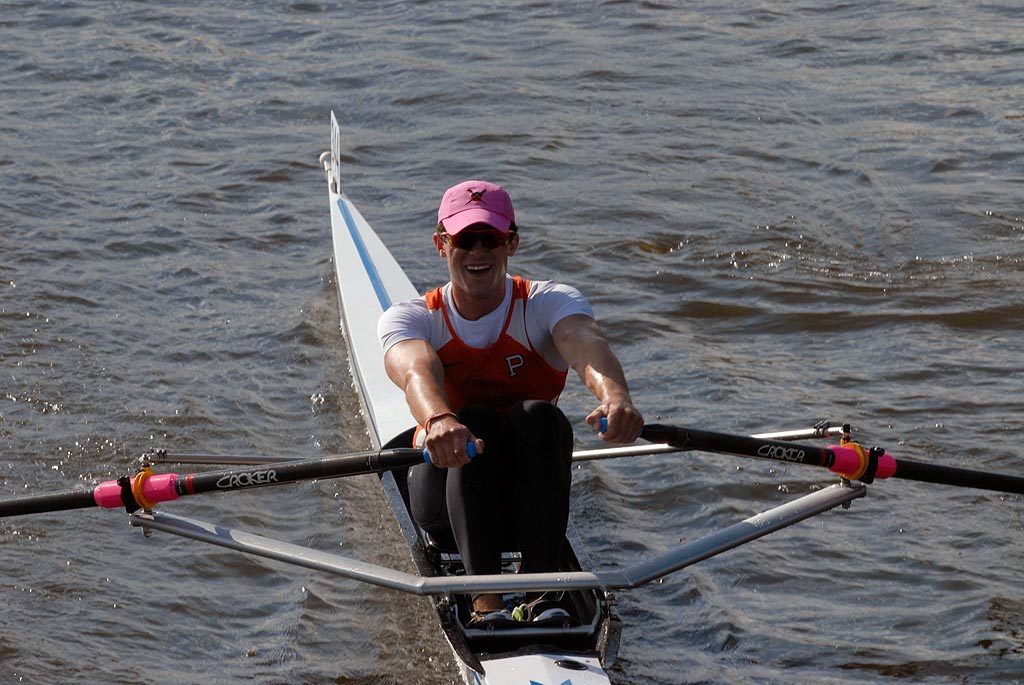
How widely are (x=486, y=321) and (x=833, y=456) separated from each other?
4.01 feet

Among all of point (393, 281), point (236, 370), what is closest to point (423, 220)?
point (393, 281)

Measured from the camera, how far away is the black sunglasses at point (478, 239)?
408 centimetres

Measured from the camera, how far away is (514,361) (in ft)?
14.2

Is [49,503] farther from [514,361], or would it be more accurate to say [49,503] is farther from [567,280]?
[567,280]

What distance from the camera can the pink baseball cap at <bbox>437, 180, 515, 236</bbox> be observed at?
4.07m

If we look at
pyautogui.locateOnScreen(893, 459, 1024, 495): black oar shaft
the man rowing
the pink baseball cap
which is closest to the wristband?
the man rowing

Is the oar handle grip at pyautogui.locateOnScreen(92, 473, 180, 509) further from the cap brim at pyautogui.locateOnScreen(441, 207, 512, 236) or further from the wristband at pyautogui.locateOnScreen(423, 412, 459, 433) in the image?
the cap brim at pyautogui.locateOnScreen(441, 207, 512, 236)

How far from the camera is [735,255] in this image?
27.7ft

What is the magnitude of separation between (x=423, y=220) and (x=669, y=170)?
2174mm

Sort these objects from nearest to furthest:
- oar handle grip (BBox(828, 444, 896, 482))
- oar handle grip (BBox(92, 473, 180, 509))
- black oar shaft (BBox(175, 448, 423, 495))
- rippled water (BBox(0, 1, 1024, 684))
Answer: black oar shaft (BBox(175, 448, 423, 495)) → oar handle grip (BBox(92, 473, 180, 509)) → oar handle grip (BBox(828, 444, 896, 482)) → rippled water (BBox(0, 1, 1024, 684))

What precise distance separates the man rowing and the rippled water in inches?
29.4

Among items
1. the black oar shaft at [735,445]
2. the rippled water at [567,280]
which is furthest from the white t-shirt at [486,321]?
the rippled water at [567,280]

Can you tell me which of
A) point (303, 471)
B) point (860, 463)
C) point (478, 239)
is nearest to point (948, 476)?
point (860, 463)

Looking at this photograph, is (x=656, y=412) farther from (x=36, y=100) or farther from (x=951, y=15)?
(x=951, y=15)
